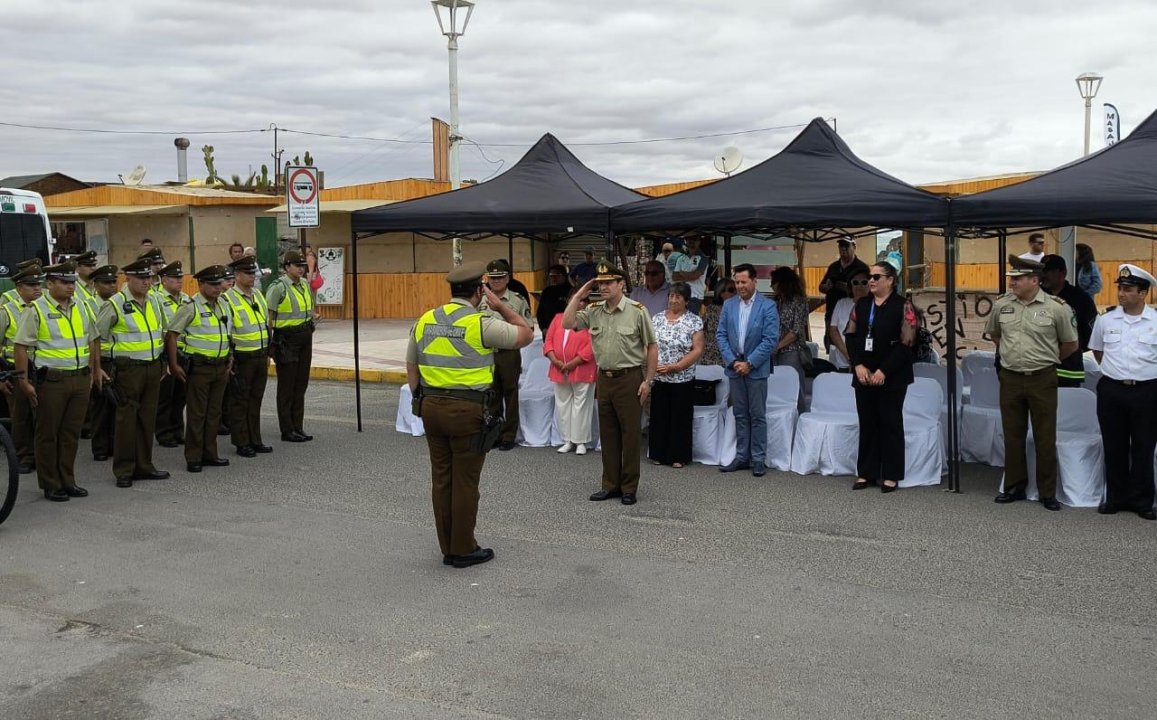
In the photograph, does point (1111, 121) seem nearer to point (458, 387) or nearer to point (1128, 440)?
point (1128, 440)

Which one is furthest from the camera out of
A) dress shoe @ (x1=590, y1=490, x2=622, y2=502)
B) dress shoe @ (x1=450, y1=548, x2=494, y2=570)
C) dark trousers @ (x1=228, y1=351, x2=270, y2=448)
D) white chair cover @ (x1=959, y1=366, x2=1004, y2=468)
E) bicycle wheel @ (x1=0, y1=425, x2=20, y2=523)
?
dark trousers @ (x1=228, y1=351, x2=270, y2=448)

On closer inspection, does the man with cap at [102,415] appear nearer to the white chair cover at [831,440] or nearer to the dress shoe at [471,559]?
the dress shoe at [471,559]

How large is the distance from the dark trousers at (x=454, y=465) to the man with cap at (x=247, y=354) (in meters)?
4.17

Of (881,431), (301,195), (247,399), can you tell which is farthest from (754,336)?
(301,195)

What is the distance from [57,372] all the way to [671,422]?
4867 millimetres

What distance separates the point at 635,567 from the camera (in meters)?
6.52

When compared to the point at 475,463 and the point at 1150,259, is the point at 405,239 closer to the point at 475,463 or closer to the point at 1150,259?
the point at 1150,259

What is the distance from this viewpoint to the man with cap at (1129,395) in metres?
7.54

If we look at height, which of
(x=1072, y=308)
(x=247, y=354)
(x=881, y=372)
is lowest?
(x=881, y=372)

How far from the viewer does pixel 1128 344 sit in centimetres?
759

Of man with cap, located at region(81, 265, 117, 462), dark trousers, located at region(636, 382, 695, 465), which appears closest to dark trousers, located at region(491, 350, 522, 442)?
dark trousers, located at region(636, 382, 695, 465)

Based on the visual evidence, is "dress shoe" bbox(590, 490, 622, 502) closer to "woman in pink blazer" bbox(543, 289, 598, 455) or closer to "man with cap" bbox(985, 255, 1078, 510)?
"woman in pink blazer" bbox(543, 289, 598, 455)

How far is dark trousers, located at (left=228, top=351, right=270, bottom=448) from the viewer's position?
10.2 m

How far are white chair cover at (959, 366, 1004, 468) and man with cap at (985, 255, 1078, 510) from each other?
115 cm
